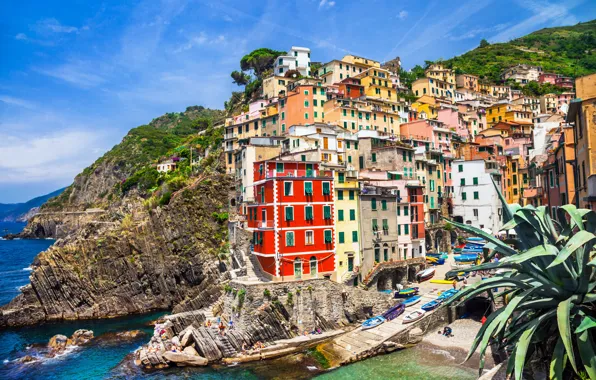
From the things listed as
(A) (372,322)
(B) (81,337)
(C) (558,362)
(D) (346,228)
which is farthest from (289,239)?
(C) (558,362)

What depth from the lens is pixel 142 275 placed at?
5894cm

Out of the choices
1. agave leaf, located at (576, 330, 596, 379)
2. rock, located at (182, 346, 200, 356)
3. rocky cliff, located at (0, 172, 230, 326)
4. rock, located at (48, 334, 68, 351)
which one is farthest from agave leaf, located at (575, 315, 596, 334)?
rock, located at (48, 334, 68, 351)

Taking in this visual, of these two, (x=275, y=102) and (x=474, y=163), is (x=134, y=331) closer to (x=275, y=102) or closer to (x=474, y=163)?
(x=275, y=102)

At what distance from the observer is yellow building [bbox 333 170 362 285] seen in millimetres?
44031

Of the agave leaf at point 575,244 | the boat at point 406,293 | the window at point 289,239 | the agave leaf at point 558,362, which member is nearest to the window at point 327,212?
the window at point 289,239

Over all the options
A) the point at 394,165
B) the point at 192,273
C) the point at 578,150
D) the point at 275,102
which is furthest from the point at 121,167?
the point at 578,150

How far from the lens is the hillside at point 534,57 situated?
143 m

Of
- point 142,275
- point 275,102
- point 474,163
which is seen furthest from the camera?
point 275,102

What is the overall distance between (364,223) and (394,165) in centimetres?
1436

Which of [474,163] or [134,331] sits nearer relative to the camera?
[134,331]

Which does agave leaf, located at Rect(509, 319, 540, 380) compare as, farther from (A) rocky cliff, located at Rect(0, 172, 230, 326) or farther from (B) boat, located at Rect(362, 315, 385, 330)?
(A) rocky cliff, located at Rect(0, 172, 230, 326)

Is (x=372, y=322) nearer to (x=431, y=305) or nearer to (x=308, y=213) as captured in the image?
(x=431, y=305)

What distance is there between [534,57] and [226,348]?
176m

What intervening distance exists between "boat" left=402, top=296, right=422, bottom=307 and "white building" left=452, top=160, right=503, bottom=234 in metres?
25.0
